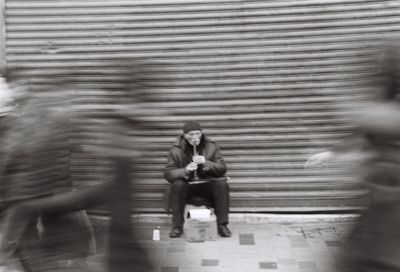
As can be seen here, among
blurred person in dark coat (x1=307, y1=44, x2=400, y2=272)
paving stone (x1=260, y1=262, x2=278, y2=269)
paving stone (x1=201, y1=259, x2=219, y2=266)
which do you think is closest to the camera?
blurred person in dark coat (x1=307, y1=44, x2=400, y2=272)

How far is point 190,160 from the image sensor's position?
6.23m

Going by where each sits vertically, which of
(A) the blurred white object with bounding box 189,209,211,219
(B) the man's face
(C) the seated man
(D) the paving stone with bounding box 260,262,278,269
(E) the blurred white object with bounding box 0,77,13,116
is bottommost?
(D) the paving stone with bounding box 260,262,278,269

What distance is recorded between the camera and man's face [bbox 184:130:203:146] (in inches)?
241

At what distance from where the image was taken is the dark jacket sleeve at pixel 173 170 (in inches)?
237

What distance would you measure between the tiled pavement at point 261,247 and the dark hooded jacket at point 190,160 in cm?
65

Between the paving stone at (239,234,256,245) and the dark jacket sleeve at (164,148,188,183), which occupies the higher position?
the dark jacket sleeve at (164,148,188,183)

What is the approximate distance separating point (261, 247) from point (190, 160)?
1.23m

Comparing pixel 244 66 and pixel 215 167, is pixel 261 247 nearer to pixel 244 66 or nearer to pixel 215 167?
pixel 215 167

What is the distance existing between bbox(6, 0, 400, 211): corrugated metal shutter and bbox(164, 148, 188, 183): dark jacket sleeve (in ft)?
1.99

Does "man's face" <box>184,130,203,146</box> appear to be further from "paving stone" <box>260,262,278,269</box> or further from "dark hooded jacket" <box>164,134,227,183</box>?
"paving stone" <box>260,262,278,269</box>

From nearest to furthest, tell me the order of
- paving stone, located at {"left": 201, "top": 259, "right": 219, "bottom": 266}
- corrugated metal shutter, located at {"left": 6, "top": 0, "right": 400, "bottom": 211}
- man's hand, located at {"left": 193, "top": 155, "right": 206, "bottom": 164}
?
paving stone, located at {"left": 201, "top": 259, "right": 219, "bottom": 266}, man's hand, located at {"left": 193, "top": 155, "right": 206, "bottom": 164}, corrugated metal shutter, located at {"left": 6, "top": 0, "right": 400, "bottom": 211}

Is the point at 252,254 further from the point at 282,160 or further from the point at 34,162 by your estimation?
the point at 34,162

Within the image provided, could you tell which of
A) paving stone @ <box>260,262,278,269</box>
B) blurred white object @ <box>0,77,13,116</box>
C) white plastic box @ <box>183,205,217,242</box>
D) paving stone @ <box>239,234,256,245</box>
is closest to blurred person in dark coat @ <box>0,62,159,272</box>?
blurred white object @ <box>0,77,13,116</box>

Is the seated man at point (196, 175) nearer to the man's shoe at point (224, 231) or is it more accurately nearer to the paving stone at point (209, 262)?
the man's shoe at point (224, 231)
